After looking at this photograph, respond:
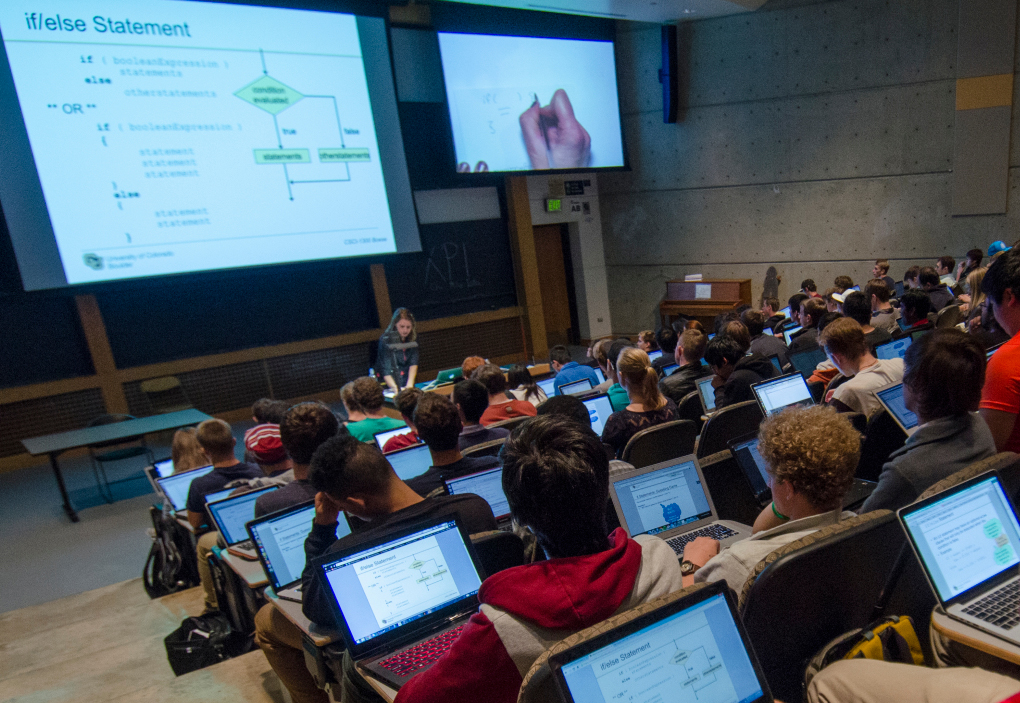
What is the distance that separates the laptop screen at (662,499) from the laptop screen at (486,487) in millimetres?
561

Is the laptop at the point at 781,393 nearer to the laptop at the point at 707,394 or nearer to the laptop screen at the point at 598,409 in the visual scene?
the laptop at the point at 707,394

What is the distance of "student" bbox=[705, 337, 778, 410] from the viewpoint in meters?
3.79

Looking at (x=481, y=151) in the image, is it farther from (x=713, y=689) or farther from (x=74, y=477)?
(x=713, y=689)

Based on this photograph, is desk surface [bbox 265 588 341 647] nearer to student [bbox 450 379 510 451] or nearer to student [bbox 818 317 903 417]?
student [bbox 450 379 510 451]

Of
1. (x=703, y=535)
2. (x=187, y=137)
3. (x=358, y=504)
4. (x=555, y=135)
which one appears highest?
(x=187, y=137)

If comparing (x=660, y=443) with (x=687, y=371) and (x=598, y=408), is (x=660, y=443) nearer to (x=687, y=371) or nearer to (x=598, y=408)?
(x=598, y=408)

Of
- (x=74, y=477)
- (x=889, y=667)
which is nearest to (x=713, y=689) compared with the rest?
(x=889, y=667)

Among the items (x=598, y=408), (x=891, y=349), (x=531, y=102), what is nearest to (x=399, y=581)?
(x=598, y=408)

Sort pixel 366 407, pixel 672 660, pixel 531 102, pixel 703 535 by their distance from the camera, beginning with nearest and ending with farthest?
1. pixel 672 660
2. pixel 703 535
3. pixel 366 407
4. pixel 531 102

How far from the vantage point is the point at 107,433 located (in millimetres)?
5730

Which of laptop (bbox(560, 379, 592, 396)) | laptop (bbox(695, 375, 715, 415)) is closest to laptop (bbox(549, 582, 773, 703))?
laptop (bbox(695, 375, 715, 415))

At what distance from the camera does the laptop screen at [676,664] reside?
1020 millimetres

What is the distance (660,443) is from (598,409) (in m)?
1.02

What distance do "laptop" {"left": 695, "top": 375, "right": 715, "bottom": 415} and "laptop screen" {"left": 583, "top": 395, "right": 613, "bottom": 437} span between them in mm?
607
